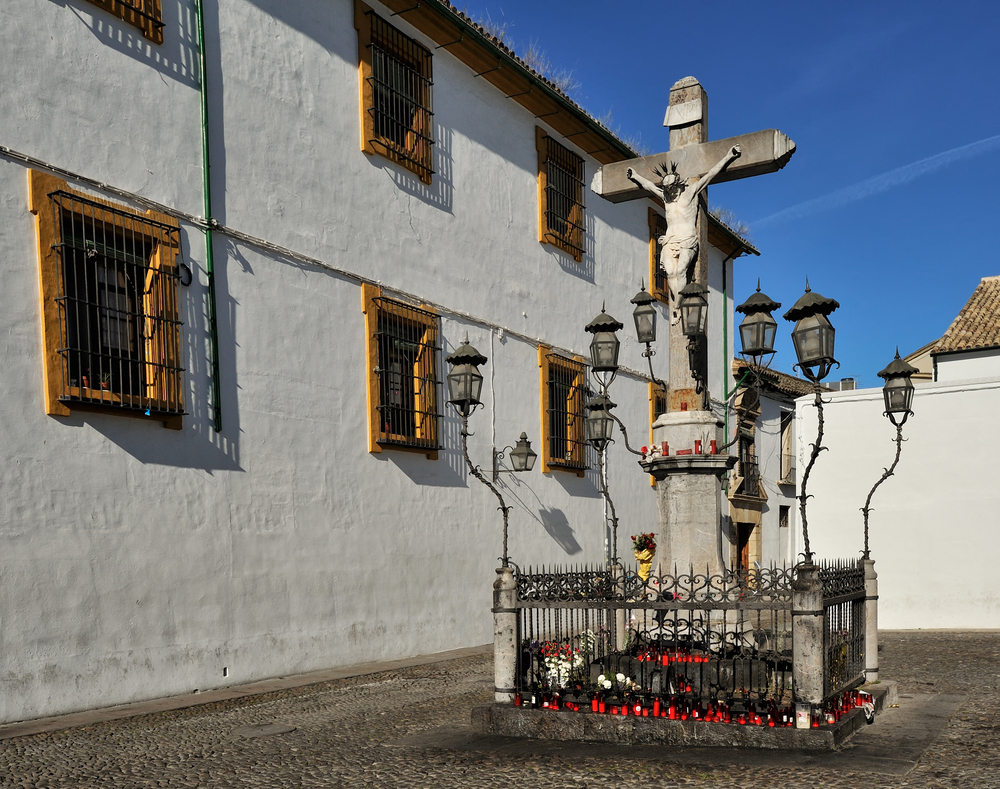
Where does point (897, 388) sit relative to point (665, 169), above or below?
below

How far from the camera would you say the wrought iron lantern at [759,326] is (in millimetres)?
7203

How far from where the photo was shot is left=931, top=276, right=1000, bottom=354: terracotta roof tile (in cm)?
2189

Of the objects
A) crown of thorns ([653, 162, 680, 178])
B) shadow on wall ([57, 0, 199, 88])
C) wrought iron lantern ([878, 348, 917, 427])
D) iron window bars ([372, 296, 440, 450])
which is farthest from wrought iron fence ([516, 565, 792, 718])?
shadow on wall ([57, 0, 199, 88])

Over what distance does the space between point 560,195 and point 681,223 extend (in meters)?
7.87

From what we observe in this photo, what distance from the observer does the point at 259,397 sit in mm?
9477

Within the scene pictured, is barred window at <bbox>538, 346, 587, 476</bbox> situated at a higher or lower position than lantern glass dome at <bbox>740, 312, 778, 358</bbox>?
lower

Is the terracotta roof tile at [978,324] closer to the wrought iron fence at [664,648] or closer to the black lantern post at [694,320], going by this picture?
the black lantern post at [694,320]

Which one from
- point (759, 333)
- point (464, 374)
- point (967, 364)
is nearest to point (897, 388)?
point (759, 333)

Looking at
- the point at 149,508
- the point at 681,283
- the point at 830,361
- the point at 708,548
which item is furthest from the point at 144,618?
the point at 830,361

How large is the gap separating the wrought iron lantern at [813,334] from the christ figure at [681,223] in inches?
41.7

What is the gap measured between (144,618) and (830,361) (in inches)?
226

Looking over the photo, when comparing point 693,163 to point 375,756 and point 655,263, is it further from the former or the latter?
point 655,263

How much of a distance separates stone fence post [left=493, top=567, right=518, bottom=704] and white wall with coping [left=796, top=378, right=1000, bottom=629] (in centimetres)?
1133

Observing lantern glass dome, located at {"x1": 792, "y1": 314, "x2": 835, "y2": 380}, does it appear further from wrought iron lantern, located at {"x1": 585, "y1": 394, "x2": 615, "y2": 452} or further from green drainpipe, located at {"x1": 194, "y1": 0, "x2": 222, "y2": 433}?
wrought iron lantern, located at {"x1": 585, "y1": 394, "x2": 615, "y2": 452}
